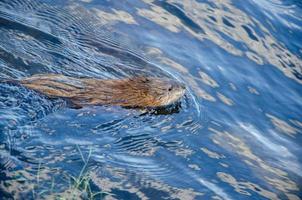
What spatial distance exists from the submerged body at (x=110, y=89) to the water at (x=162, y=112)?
90 mm

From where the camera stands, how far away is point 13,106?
556 centimetres

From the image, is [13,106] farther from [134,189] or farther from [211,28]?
[211,28]

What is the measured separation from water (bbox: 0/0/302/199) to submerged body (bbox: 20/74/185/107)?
0.30 feet

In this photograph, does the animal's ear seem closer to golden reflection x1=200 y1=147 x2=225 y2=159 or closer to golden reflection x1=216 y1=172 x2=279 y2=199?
golden reflection x1=200 y1=147 x2=225 y2=159

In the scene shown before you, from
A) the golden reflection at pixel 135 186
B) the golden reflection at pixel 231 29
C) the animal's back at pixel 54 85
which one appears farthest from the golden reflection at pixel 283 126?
the animal's back at pixel 54 85

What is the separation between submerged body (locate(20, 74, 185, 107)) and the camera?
→ 5816 mm

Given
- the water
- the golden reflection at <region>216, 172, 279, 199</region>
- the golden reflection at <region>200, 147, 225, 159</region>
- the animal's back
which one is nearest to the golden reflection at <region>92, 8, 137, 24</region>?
the water

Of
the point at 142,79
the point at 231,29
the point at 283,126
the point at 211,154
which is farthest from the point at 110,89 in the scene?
the point at 231,29

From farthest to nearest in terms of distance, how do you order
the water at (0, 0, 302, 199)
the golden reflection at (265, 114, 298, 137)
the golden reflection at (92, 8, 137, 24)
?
the golden reflection at (92, 8, 137, 24), the golden reflection at (265, 114, 298, 137), the water at (0, 0, 302, 199)

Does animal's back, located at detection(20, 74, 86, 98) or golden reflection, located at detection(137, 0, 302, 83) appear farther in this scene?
Answer: golden reflection, located at detection(137, 0, 302, 83)

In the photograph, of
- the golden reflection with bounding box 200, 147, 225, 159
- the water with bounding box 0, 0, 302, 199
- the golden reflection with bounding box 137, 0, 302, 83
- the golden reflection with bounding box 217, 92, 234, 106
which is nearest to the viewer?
the water with bounding box 0, 0, 302, 199

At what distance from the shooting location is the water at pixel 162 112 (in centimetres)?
517

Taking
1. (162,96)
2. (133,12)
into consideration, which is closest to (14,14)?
(133,12)

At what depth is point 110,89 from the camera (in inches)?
239
